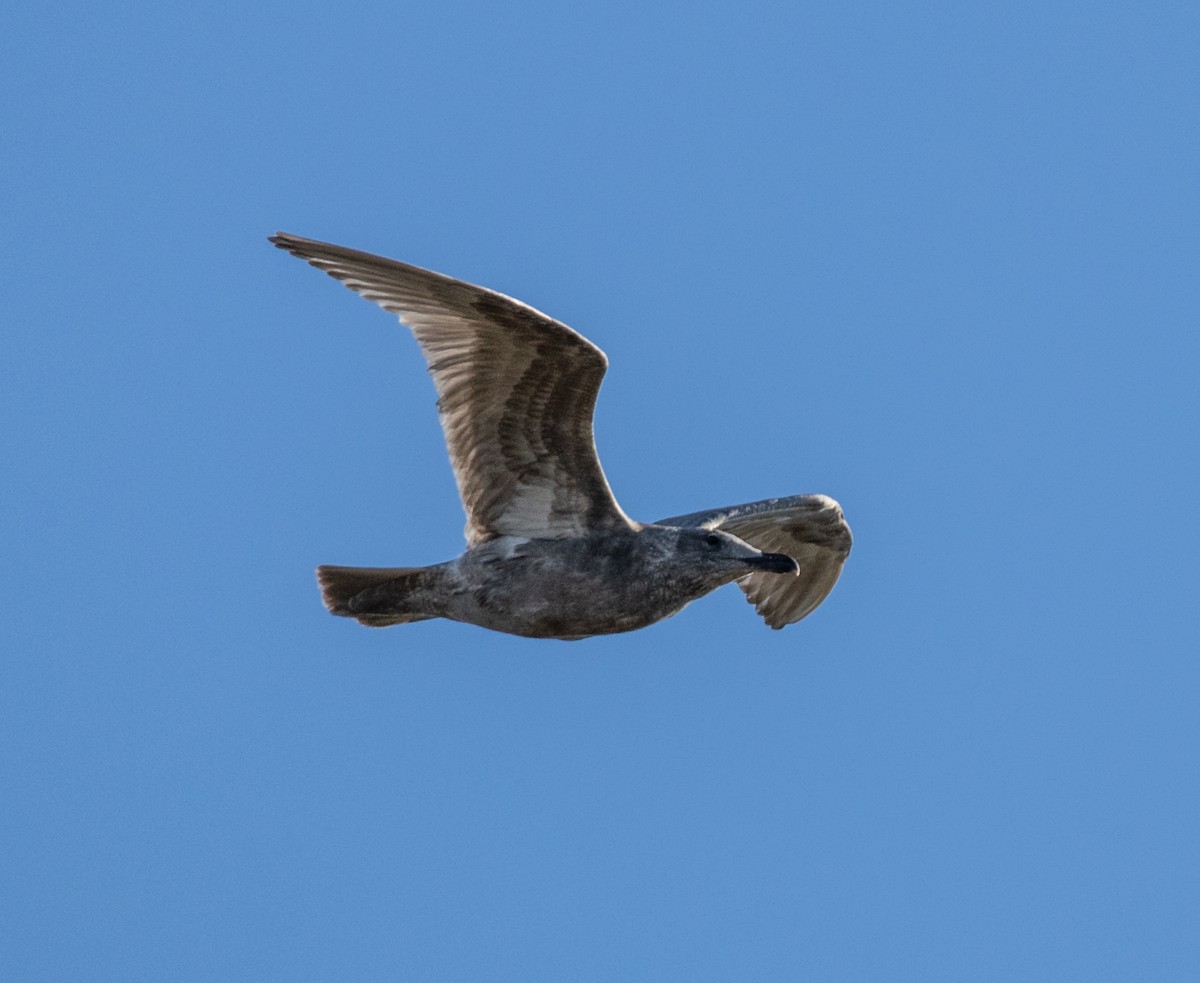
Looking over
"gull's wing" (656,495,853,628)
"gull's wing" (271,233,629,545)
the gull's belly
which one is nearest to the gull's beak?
the gull's belly

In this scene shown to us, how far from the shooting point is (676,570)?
13453 mm

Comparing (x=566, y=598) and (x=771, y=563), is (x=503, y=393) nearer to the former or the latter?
(x=566, y=598)

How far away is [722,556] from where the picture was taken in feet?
44.4

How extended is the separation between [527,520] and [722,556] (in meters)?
1.34

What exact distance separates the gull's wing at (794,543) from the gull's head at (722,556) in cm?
139

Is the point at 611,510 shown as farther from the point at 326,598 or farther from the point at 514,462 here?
the point at 326,598

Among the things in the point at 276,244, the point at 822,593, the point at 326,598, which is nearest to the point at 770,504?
the point at 822,593

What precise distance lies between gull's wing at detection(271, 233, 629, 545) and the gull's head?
1.60 feet

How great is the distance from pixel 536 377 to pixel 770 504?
131 inches

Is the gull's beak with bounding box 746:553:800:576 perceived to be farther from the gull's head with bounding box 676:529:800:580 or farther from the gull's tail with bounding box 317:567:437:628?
the gull's tail with bounding box 317:567:437:628

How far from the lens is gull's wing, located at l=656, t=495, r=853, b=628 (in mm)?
15961

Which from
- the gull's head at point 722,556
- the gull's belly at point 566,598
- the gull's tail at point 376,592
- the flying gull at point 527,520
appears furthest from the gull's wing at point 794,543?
A: the gull's tail at point 376,592

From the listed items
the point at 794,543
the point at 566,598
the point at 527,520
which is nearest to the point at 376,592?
the point at 527,520

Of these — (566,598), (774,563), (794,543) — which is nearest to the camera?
(566,598)
